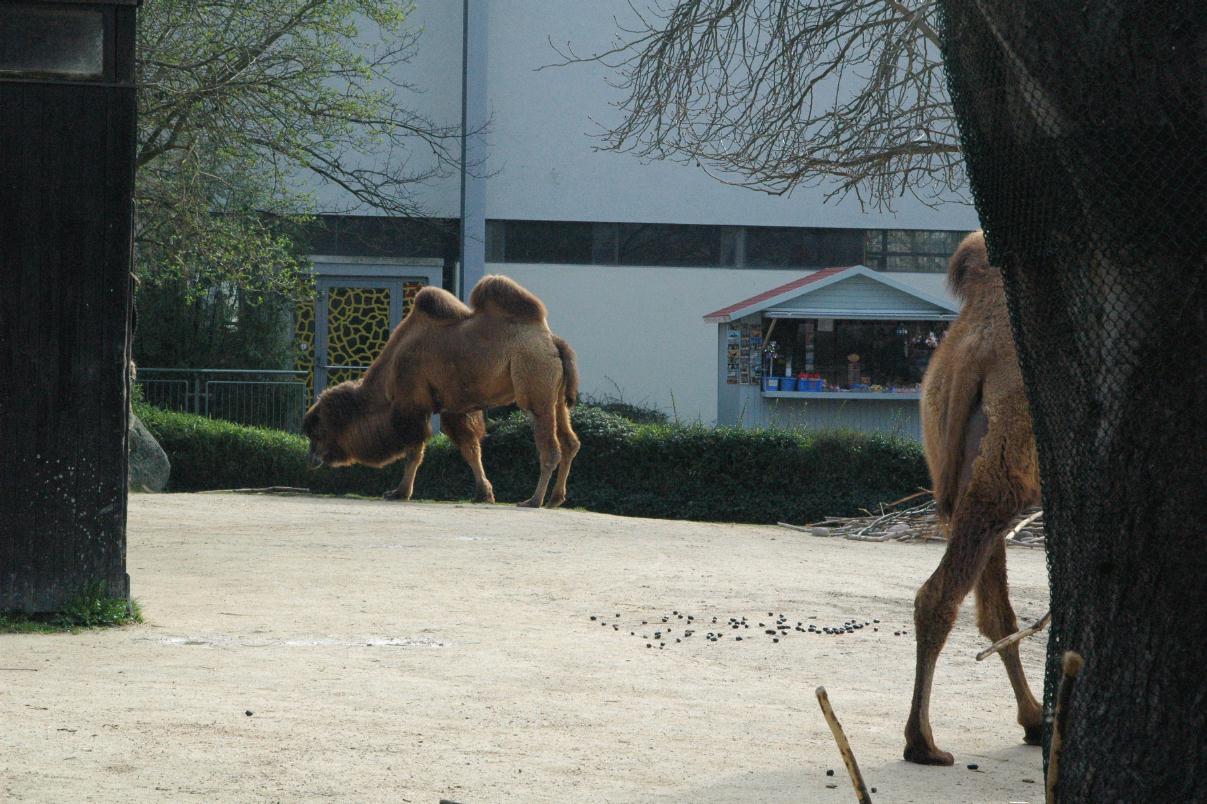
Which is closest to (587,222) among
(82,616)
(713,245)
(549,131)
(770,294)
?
(549,131)

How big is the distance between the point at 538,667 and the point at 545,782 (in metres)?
1.90

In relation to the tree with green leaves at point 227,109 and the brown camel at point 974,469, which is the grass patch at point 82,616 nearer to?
the brown camel at point 974,469

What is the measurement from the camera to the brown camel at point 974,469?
4.59 meters

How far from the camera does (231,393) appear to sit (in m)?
23.5

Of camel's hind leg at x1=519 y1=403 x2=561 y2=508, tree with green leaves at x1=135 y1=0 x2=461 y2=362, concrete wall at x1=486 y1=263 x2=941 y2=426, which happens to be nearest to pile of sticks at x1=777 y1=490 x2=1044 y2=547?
camel's hind leg at x1=519 y1=403 x2=561 y2=508

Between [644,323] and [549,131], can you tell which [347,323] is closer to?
[549,131]

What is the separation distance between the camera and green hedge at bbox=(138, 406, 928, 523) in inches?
679

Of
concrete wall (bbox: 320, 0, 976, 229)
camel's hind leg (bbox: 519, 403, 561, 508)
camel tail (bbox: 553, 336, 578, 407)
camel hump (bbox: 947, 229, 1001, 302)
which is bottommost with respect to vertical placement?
camel's hind leg (bbox: 519, 403, 561, 508)

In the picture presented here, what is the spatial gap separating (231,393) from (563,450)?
31.4ft

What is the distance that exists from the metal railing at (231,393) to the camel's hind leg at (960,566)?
1959 cm

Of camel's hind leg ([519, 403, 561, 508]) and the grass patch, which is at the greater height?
camel's hind leg ([519, 403, 561, 508])

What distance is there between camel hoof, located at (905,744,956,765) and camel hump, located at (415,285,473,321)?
38.8 ft

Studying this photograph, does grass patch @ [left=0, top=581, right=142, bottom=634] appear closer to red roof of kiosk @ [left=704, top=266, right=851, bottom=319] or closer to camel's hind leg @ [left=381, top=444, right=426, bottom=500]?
camel's hind leg @ [left=381, top=444, right=426, bottom=500]

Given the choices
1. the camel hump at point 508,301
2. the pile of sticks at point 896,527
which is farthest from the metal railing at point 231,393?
the pile of sticks at point 896,527
